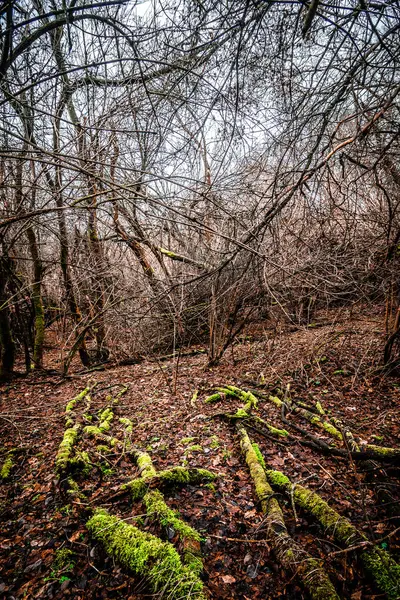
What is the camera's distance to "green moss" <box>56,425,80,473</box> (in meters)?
2.84

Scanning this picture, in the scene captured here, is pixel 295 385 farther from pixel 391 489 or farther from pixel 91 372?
pixel 91 372

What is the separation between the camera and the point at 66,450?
10.1ft

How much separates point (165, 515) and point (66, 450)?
4.64 ft

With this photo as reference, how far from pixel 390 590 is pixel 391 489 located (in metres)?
0.79

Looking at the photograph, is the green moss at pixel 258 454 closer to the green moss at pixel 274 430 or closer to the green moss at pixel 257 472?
the green moss at pixel 257 472

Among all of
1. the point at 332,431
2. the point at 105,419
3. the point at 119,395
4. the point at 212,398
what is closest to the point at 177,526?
the point at 332,431

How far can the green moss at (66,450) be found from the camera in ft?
9.33

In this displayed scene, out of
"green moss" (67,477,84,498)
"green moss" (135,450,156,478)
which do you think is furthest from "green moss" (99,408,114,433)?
"green moss" (67,477,84,498)

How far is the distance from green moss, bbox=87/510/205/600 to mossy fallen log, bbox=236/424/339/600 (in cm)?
56

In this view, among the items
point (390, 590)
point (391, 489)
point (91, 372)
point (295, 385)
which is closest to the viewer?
point (390, 590)

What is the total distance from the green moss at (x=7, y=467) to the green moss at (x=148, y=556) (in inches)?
55.6

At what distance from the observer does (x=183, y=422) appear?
155 inches

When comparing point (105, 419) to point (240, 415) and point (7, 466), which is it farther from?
point (240, 415)

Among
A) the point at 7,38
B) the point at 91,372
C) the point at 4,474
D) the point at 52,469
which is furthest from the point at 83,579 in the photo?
the point at 91,372
